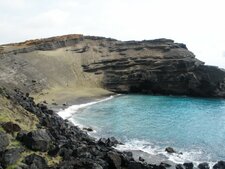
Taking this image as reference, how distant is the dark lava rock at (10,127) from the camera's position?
121ft

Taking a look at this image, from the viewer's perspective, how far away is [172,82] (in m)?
123

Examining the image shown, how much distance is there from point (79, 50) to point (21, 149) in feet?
333

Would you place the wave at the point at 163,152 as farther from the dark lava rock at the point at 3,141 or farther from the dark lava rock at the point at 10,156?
the dark lava rock at the point at 10,156

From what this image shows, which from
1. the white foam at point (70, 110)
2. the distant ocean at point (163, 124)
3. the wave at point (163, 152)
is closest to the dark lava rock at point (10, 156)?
the wave at point (163, 152)

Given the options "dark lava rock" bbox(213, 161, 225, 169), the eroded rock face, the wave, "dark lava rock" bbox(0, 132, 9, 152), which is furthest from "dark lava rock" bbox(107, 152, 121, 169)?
the eroded rock face

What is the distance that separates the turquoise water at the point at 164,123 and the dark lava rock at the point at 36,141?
790 inches

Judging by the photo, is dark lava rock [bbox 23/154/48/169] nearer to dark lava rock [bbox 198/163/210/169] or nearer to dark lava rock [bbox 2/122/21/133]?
dark lava rock [bbox 2/122/21/133]

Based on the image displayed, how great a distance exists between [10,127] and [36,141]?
318 centimetres

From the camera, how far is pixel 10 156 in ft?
105

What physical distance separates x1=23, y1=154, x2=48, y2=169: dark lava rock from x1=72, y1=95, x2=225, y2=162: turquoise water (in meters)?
22.1

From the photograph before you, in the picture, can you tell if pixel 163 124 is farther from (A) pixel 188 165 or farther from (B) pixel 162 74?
(B) pixel 162 74

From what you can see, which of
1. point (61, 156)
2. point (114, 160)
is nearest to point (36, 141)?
point (61, 156)

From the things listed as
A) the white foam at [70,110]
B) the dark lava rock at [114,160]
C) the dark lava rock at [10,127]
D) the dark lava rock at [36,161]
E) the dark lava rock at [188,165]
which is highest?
the dark lava rock at [10,127]

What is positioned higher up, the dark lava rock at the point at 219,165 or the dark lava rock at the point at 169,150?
the dark lava rock at the point at 219,165
